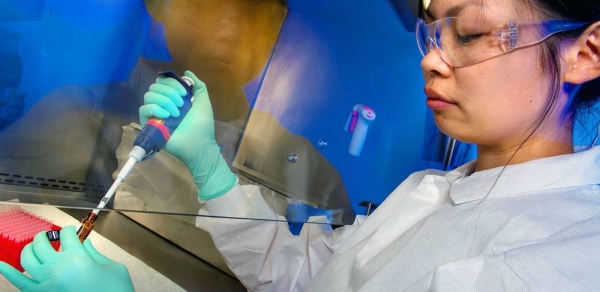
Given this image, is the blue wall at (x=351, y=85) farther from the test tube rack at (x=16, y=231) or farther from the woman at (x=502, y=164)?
the test tube rack at (x=16, y=231)

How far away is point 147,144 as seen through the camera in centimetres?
79

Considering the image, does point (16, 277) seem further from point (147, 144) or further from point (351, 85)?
point (351, 85)

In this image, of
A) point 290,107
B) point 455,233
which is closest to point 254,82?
point 290,107

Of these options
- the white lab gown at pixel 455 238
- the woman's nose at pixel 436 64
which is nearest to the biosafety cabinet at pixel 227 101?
the white lab gown at pixel 455 238

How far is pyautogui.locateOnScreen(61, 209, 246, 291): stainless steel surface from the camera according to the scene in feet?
4.78

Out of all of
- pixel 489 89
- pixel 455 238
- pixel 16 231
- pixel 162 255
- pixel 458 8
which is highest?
pixel 458 8

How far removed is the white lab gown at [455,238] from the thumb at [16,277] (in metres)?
0.36

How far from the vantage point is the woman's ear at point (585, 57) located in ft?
2.42

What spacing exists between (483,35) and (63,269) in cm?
79

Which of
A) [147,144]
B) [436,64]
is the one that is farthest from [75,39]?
[436,64]

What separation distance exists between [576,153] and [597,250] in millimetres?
248

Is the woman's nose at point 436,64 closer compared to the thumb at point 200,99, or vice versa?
the woman's nose at point 436,64

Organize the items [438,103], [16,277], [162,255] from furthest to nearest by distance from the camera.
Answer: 1. [162,255]
2. [438,103]
3. [16,277]

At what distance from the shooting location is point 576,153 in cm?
82
